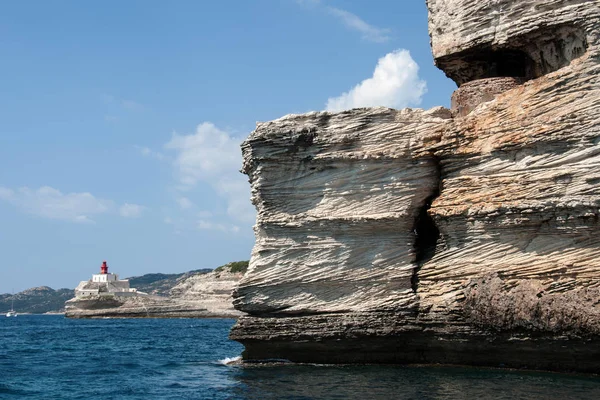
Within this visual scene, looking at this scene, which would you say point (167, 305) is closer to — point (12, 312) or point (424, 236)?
point (424, 236)

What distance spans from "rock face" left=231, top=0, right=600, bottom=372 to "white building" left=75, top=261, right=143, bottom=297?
191ft

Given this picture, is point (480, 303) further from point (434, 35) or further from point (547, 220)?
point (434, 35)

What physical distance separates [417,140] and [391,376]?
567 cm

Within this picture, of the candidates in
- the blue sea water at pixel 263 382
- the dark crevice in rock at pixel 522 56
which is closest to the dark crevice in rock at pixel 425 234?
the blue sea water at pixel 263 382

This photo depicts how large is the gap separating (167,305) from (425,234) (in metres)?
55.0

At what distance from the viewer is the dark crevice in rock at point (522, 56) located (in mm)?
→ 16531

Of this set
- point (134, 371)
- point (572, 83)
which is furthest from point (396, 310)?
point (134, 371)

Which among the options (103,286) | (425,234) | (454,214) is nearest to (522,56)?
(454,214)

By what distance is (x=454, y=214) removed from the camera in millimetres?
16672

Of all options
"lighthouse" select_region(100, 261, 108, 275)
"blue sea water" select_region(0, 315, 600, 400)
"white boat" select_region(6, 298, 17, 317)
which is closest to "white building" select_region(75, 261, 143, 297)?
"lighthouse" select_region(100, 261, 108, 275)

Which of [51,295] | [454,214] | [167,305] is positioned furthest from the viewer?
[51,295]

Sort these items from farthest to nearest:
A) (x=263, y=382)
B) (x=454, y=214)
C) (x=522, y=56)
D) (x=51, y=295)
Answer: (x=51, y=295), (x=522, y=56), (x=454, y=214), (x=263, y=382)

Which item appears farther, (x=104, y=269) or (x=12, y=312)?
(x=12, y=312)

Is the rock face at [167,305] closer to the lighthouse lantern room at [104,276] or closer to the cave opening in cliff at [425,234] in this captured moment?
the lighthouse lantern room at [104,276]
